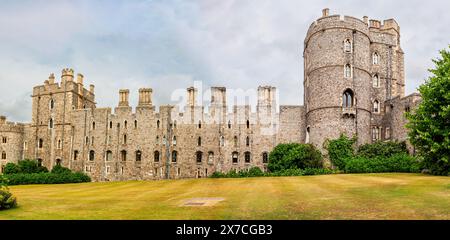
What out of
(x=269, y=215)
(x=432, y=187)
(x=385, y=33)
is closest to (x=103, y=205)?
(x=269, y=215)

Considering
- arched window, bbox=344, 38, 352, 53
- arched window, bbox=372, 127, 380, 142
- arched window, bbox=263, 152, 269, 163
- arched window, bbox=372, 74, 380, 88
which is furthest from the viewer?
arched window, bbox=263, 152, 269, 163

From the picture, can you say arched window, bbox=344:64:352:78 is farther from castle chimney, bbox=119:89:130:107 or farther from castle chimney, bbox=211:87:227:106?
castle chimney, bbox=119:89:130:107

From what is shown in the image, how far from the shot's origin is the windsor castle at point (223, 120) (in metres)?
43.6

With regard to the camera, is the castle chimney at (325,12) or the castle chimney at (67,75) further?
the castle chimney at (67,75)

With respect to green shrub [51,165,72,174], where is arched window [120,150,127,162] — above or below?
above

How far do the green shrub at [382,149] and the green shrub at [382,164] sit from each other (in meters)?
1.43

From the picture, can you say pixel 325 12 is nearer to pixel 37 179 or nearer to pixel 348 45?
pixel 348 45

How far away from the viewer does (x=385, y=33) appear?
48656 mm

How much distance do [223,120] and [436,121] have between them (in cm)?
2628

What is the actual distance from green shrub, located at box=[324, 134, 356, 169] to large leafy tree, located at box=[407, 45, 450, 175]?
11.2 m

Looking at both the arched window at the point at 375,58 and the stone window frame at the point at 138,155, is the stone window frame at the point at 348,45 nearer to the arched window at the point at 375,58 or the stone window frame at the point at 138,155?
the arched window at the point at 375,58

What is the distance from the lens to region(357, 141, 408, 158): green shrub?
4100cm

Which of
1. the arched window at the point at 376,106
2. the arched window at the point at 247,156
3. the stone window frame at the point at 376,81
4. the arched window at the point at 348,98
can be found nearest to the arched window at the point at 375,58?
the stone window frame at the point at 376,81

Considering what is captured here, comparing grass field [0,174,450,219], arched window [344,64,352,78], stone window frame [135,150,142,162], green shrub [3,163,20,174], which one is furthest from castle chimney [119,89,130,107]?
grass field [0,174,450,219]
